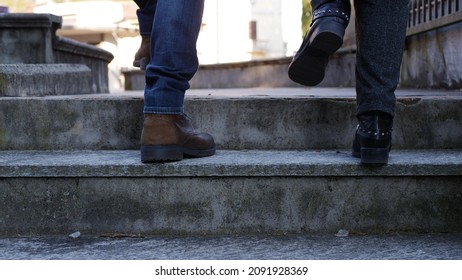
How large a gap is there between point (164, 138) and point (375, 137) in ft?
2.56

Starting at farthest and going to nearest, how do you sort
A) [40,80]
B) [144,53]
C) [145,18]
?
1. [40,80]
2. [144,53]
3. [145,18]

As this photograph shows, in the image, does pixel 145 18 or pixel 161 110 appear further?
pixel 145 18

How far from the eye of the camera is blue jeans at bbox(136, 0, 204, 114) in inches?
101

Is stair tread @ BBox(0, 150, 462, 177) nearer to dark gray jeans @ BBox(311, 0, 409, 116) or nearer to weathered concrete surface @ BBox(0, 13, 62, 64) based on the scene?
dark gray jeans @ BBox(311, 0, 409, 116)

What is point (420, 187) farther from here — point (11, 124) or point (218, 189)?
point (11, 124)

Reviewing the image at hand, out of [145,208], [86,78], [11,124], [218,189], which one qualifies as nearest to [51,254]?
[145,208]

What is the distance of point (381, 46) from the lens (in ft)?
8.31

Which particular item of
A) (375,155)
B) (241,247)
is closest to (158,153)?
(241,247)

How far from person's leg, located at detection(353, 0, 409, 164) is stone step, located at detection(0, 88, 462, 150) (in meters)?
0.48

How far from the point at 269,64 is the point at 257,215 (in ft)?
24.7

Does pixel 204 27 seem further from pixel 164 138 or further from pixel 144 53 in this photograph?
pixel 164 138

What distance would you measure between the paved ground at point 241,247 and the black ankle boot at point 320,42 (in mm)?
606

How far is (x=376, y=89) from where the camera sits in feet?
8.34
